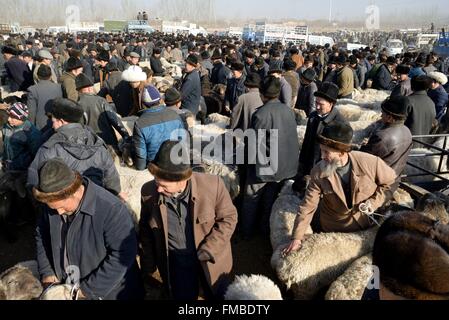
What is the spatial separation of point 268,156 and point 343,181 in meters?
1.29

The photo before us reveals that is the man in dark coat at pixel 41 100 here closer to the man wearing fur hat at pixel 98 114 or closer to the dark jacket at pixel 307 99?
the man wearing fur hat at pixel 98 114

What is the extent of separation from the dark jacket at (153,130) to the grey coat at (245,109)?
1.17 m

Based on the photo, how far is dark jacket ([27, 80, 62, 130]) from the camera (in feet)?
17.2

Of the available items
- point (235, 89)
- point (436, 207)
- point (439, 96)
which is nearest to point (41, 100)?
point (235, 89)

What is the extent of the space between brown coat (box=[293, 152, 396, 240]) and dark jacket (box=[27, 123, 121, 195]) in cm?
183

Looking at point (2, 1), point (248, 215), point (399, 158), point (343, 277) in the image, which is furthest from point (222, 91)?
point (2, 1)

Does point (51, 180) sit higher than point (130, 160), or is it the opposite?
point (51, 180)

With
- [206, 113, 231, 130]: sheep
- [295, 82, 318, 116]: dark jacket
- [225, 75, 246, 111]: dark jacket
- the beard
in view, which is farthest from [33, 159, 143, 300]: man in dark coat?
[295, 82, 318, 116]: dark jacket

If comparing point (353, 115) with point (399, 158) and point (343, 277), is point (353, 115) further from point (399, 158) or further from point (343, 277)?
point (343, 277)

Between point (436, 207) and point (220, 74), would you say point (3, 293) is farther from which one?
point (220, 74)

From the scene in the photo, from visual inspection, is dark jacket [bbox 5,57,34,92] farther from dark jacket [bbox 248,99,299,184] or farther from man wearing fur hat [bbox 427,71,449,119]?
man wearing fur hat [bbox 427,71,449,119]

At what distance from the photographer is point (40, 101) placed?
5.26 meters

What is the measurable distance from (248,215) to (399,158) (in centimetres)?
190

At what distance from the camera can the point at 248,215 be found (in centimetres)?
452
